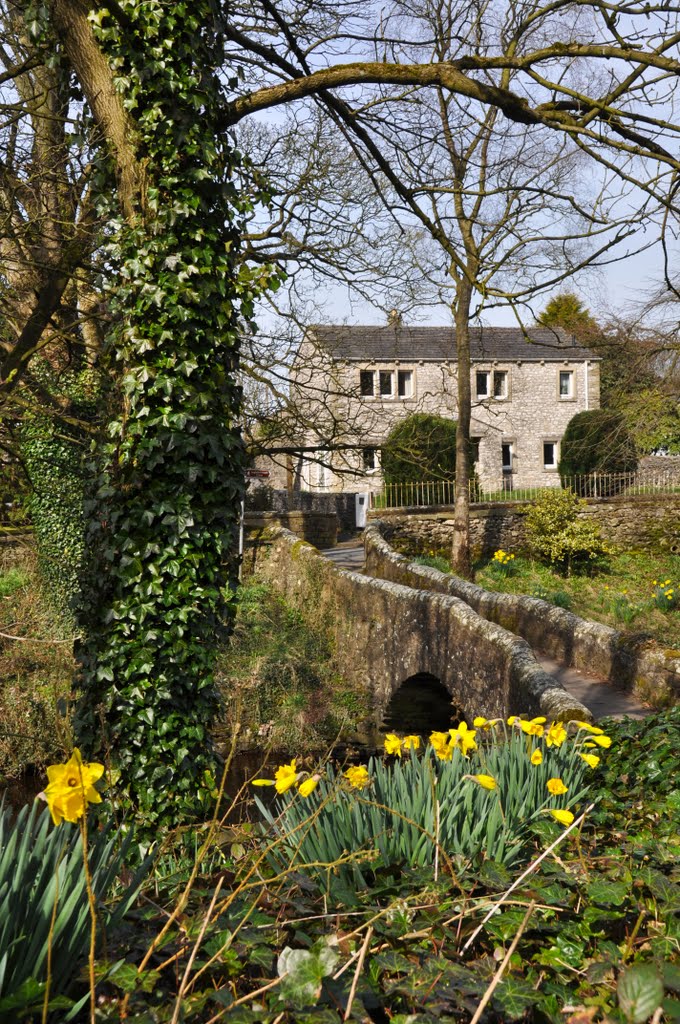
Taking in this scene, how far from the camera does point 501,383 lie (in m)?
39.4

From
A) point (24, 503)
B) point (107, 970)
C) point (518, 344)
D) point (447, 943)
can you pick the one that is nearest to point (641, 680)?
point (447, 943)

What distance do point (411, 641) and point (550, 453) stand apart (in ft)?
95.1

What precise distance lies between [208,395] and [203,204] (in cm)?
121

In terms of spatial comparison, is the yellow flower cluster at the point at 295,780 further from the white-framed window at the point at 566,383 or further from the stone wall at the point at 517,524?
the white-framed window at the point at 566,383

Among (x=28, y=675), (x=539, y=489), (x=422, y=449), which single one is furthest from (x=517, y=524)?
(x=28, y=675)

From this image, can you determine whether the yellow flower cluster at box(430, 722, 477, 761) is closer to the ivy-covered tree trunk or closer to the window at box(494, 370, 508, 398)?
the ivy-covered tree trunk

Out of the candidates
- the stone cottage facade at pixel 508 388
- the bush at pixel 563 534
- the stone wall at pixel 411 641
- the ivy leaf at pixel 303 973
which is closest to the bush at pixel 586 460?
the stone cottage facade at pixel 508 388

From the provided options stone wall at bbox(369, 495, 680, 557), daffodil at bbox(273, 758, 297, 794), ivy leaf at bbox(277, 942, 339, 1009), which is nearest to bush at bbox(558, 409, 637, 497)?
stone wall at bbox(369, 495, 680, 557)

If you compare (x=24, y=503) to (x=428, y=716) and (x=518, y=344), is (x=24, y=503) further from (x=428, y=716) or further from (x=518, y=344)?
(x=518, y=344)

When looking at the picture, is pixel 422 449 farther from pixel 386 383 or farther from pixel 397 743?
pixel 397 743

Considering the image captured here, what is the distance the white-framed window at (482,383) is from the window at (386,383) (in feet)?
12.9

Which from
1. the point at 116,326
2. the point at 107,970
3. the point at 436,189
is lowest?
the point at 107,970

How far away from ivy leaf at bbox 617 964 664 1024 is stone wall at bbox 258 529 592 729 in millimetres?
4343

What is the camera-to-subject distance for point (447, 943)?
2746 millimetres
